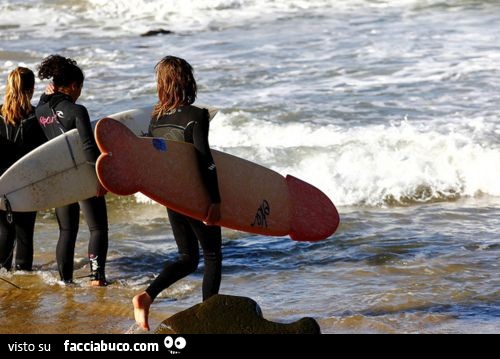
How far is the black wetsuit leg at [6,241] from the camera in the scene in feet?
22.8

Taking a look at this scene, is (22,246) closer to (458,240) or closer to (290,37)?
(458,240)

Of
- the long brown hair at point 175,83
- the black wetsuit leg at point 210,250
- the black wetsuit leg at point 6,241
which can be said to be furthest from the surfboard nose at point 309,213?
the black wetsuit leg at point 6,241

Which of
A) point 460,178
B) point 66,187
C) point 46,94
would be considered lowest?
point 460,178

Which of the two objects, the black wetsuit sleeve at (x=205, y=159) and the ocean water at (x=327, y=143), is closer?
the black wetsuit sleeve at (x=205, y=159)

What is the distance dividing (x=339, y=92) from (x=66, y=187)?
307 inches

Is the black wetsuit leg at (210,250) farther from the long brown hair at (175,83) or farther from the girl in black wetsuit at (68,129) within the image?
the girl in black wetsuit at (68,129)

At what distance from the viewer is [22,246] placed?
704 centimetres

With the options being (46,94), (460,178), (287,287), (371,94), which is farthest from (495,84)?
(46,94)

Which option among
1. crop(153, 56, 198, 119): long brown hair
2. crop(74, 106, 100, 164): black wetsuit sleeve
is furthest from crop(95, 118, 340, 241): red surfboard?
crop(74, 106, 100, 164): black wetsuit sleeve

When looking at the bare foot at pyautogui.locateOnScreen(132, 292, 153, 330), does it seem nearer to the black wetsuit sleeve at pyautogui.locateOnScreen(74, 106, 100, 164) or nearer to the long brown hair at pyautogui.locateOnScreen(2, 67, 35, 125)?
the black wetsuit sleeve at pyautogui.locateOnScreen(74, 106, 100, 164)

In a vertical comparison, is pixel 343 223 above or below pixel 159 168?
below
